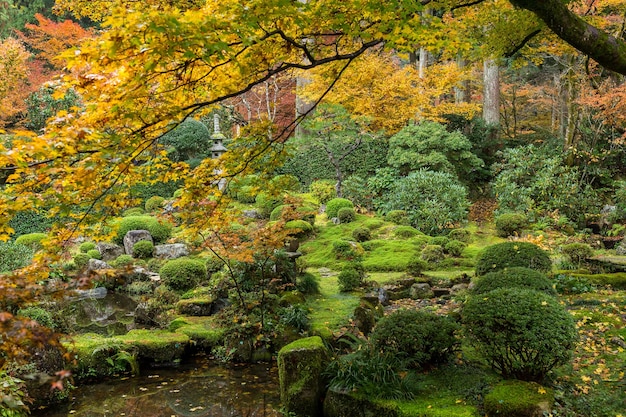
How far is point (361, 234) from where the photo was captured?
41.4 feet

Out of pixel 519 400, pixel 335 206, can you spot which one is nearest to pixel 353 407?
pixel 519 400

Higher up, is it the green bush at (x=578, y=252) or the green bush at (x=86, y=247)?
the green bush at (x=86, y=247)

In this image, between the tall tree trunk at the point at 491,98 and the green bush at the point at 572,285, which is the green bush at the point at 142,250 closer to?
the green bush at the point at 572,285

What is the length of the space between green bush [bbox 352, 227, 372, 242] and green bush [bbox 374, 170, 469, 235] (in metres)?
1.83

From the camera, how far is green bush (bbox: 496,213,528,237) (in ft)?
41.9

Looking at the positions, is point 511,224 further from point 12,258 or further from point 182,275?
point 12,258

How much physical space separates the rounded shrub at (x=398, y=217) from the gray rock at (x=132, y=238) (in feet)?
23.0

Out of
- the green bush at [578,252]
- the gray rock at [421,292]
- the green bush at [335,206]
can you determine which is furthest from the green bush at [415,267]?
the green bush at [335,206]

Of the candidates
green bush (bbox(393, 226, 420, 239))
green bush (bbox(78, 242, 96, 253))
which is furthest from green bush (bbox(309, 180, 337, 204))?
green bush (bbox(78, 242, 96, 253))

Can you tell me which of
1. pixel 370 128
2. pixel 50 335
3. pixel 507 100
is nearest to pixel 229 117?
pixel 370 128

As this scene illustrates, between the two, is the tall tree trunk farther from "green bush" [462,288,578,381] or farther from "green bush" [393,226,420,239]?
"green bush" [462,288,578,381]

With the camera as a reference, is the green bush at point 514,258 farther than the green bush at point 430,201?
No

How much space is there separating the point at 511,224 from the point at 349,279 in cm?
624

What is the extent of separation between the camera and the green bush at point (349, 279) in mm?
8766
